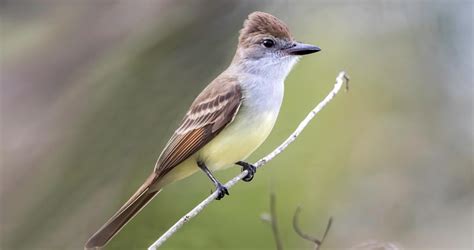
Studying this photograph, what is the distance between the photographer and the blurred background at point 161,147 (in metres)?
3.61

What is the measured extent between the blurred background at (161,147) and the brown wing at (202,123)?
1.52 ft

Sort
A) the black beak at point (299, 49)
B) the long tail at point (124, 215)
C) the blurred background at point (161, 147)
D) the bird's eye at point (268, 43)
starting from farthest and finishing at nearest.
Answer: the blurred background at point (161, 147), the bird's eye at point (268, 43), the black beak at point (299, 49), the long tail at point (124, 215)

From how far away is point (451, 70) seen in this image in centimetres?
436

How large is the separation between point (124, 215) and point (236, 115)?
0.59 meters

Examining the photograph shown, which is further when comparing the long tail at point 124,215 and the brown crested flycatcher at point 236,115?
the brown crested flycatcher at point 236,115

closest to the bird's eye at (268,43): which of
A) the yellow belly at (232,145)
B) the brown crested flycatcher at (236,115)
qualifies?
the brown crested flycatcher at (236,115)

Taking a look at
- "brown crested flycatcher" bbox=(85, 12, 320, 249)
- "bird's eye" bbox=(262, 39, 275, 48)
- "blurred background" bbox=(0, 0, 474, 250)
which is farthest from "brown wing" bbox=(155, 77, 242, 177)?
"blurred background" bbox=(0, 0, 474, 250)

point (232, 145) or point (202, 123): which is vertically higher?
point (202, 123)

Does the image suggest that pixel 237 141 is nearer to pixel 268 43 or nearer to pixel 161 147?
pixel 268 43

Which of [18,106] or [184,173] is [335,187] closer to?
[184,173]

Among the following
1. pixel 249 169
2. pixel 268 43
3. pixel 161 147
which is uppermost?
pixel 268 43

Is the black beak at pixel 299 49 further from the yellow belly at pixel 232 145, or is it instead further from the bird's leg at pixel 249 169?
the bird's leg at pixel 249 169

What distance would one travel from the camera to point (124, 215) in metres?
2.98

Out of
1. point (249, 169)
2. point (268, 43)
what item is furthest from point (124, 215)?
point (268, 43)
